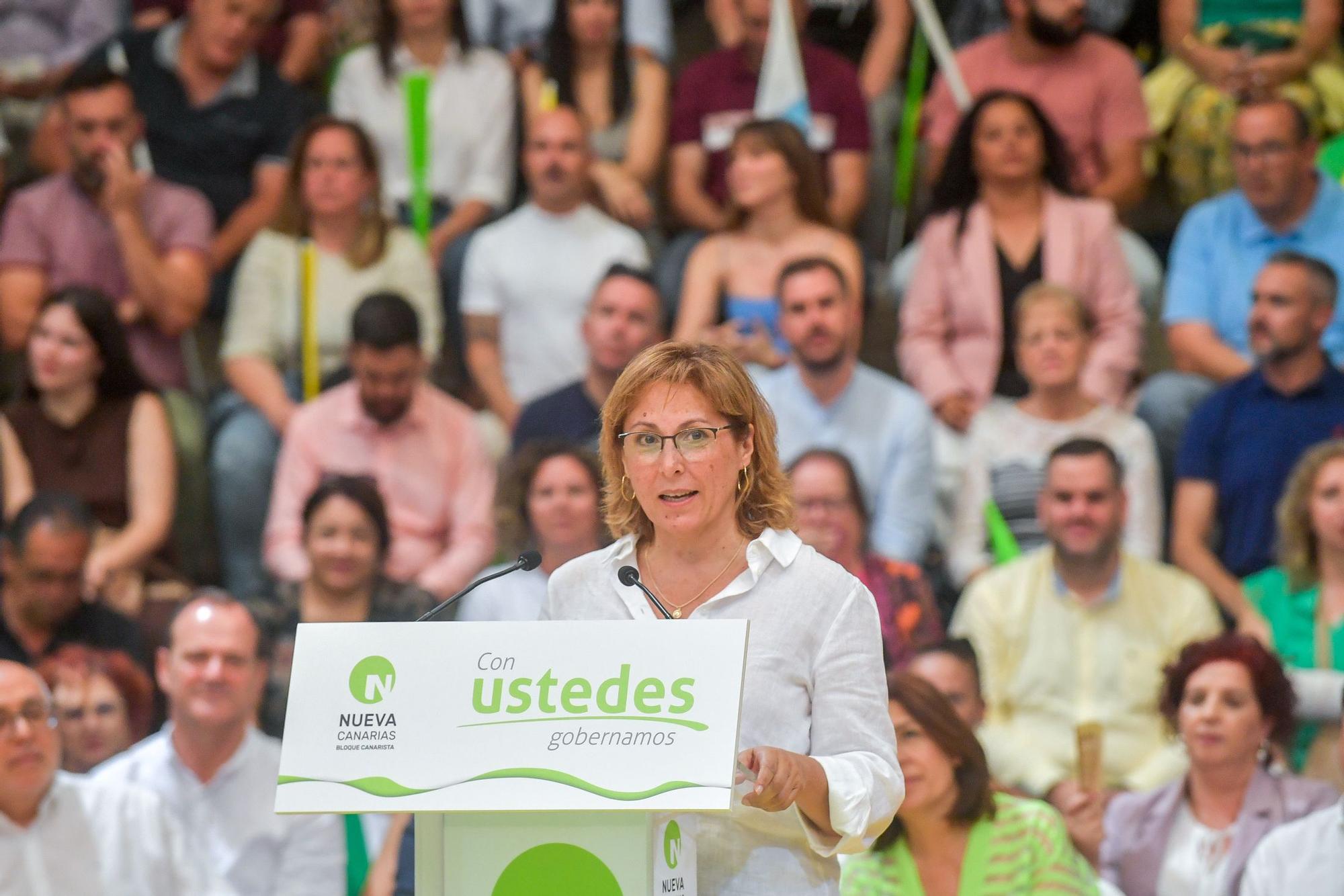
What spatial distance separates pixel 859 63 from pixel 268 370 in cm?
255

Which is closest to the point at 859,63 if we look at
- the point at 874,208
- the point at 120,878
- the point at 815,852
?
the point at 874,208

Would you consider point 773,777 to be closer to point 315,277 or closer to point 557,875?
point 557,875

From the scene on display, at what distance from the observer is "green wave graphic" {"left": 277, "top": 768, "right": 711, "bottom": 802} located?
2.14 metres

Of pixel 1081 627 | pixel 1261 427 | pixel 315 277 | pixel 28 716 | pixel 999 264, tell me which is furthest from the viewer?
pixel 315 277

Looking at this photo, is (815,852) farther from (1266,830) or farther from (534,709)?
(1266,830)

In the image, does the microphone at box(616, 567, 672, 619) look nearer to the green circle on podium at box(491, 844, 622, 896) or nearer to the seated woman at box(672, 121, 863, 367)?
the green circle on podium at box(491, 844, 622, 896)

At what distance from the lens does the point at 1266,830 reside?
14.6ft

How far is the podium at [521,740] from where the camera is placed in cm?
217

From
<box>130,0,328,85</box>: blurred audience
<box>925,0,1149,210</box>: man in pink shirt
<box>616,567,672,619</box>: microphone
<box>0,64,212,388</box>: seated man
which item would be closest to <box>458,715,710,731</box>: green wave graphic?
<box>616,567,672,619</box>: microphone

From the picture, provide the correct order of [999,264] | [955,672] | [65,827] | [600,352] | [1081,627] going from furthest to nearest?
[999,264] → [600,352] → [1081,627] → [955,672] → [65,827]

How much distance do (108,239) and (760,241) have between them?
1985mm

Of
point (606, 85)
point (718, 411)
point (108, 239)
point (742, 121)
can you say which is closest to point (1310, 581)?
point (742, 121)

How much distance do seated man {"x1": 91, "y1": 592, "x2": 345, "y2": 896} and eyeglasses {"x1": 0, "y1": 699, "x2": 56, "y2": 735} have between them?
44 cm

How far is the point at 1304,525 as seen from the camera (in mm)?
5156
